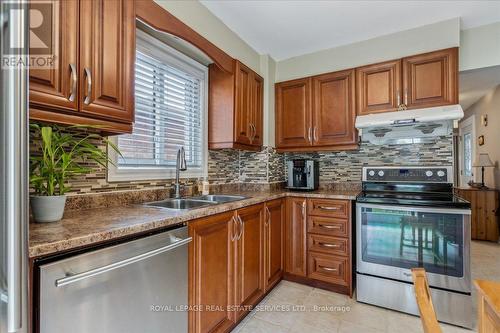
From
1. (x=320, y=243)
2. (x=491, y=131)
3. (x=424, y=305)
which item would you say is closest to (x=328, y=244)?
(x=320, y=243)

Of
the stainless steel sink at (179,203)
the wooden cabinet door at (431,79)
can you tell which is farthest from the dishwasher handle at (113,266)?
the wooden cabinet door at (431,79)

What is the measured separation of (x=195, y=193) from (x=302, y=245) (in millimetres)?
1153

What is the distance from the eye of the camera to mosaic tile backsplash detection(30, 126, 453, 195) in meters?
2.55

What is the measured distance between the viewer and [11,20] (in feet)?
1.69

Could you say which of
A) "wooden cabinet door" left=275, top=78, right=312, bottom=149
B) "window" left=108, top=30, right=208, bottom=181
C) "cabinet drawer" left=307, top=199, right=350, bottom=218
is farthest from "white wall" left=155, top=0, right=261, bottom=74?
"cabinet drawer" left=307, top=199, right=350, bottom=218

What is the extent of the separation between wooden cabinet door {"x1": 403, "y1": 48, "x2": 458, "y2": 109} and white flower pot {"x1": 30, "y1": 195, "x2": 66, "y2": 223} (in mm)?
2727

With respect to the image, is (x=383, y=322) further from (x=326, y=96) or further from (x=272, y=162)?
(x=326, y=96)

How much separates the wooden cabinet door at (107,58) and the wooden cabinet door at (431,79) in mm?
2344

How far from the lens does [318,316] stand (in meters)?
2.00

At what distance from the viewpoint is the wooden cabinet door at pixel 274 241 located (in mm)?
2252

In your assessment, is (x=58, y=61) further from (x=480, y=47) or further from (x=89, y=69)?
(x=480, y=47)

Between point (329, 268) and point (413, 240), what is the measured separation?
0.75 m

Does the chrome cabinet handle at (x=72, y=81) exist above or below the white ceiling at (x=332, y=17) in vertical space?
below

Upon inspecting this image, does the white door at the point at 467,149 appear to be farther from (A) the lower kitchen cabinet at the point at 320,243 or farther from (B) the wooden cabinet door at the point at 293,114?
(A) the lower kitchen cabinet at the point at 320,243
